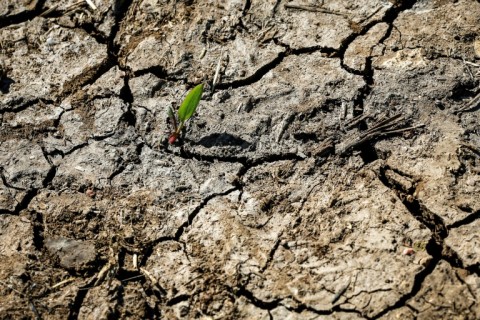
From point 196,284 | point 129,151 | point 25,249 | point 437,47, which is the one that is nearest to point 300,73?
point 437,47

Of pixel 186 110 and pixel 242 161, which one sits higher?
pixel 186 110

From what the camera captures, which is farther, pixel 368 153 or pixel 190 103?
pixel 190 103

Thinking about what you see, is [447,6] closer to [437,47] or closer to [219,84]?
[437,47]

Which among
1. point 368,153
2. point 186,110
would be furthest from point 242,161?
point 368,153

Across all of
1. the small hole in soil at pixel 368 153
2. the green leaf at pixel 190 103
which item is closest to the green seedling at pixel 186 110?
the green leaf at pixel 190 103

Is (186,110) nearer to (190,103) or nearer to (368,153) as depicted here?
(190,103)

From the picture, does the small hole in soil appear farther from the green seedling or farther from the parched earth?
the green seedling

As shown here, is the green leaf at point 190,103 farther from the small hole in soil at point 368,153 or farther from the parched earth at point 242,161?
the small hole in soil at point 368,153

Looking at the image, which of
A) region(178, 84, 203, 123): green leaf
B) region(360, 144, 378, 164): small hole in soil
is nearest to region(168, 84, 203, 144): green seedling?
region(178, 84, 203, 123): green leaf
